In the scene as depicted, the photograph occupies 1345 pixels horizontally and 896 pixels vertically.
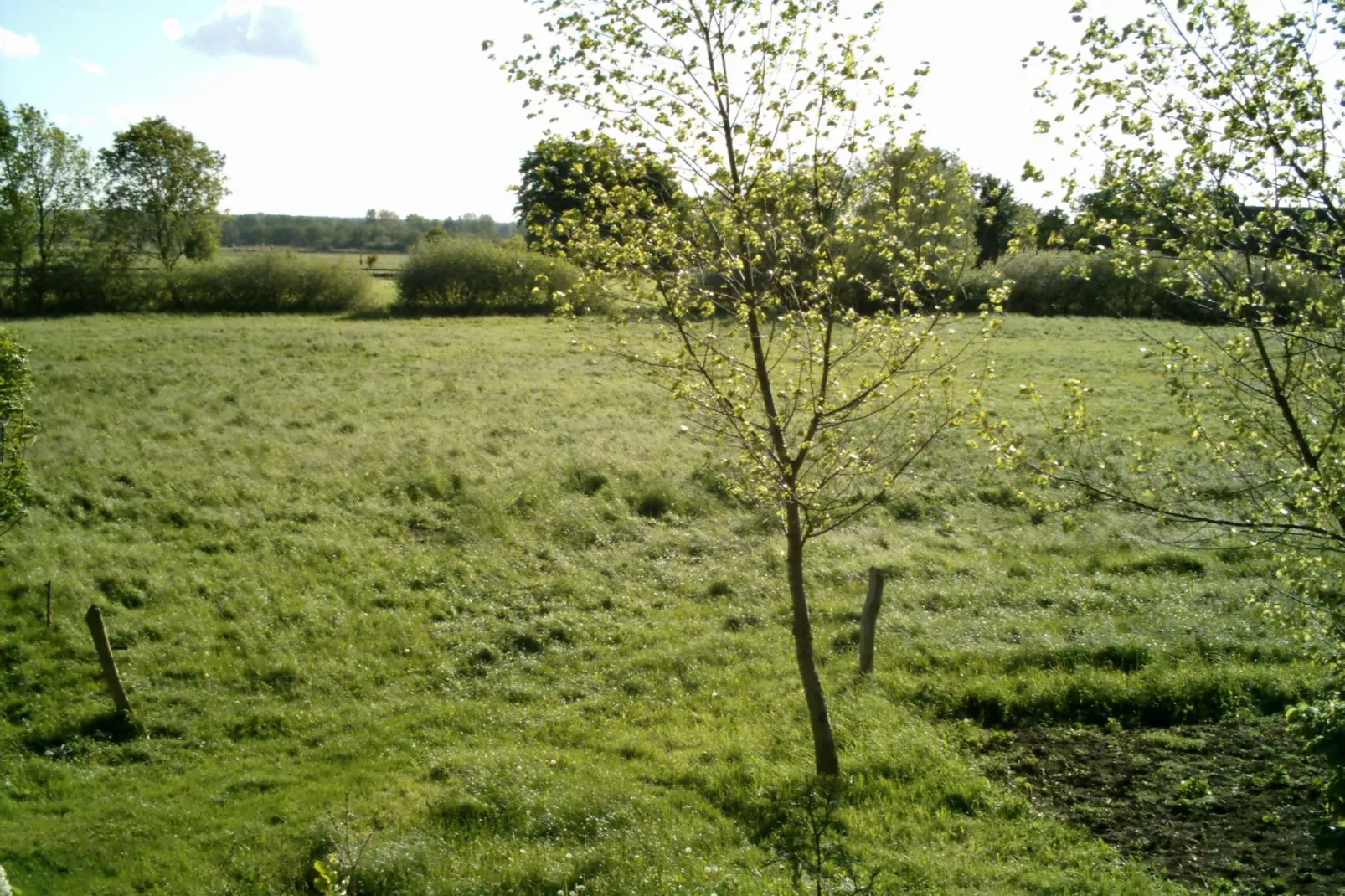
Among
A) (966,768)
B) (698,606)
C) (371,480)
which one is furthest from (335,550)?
(966,768)

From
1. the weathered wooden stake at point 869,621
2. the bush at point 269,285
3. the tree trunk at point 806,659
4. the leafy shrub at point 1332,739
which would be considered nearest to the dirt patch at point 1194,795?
the leafy shrub at point 1332,739

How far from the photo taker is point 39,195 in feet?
152

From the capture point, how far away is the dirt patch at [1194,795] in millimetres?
7121

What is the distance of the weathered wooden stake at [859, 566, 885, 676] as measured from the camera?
1154 centimetres

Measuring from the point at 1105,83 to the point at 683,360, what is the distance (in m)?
4.24

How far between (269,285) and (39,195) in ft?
38.6

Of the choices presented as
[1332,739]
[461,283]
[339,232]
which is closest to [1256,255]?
[1332,739]

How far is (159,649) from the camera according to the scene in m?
12.6

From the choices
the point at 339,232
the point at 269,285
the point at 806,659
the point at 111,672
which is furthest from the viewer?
the point at 339,232

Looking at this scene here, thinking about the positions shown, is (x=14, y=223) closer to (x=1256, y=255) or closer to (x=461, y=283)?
(x=461, y=283)

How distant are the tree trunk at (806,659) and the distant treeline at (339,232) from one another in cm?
8736

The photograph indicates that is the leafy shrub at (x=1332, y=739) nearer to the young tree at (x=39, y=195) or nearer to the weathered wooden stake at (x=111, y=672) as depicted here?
the weathered wooden stake at (x=111, y=672)

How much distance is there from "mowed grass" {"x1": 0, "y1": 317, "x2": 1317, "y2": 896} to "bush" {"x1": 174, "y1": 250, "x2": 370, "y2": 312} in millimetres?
27315

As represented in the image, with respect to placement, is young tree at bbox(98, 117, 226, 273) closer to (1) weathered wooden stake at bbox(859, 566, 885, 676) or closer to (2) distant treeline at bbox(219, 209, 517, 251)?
(2) distant treeline at bbox(219, 209, 517, 251)
